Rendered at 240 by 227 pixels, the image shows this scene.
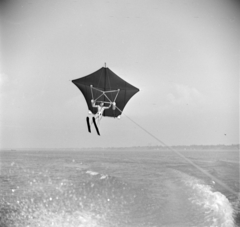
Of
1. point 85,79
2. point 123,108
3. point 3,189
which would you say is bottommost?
point 3,189

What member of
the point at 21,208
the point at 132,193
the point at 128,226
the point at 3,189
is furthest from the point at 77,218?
the point at 3,189

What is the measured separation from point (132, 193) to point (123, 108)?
7.35 metres

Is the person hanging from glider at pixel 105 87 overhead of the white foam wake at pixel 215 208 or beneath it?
overhead

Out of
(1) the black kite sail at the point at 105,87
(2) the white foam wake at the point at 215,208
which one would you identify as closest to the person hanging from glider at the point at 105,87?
(1) the black kite sail at the point at 105,87

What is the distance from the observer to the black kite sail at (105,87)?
1131 centimetres

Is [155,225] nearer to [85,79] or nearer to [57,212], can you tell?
[57,212]

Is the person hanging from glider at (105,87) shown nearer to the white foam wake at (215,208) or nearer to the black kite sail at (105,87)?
the black kite sail at (105,87)

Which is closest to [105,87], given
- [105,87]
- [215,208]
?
[105,87]

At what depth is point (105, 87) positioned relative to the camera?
1197 cm

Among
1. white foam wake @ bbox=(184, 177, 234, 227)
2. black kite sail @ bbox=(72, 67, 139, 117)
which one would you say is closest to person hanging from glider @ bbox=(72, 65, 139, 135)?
black kite sail @ bbox=(72, 67, 139, 117)

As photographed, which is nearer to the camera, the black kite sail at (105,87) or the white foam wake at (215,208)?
the white foam wake at (215,208)

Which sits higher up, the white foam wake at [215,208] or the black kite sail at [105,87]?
the black kite sail at [105,87]

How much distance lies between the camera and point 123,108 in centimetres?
1385

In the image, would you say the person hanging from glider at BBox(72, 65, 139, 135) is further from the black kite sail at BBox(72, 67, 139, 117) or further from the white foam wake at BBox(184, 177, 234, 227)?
the white foam wake at BBox(184, 177, 234, 227)
